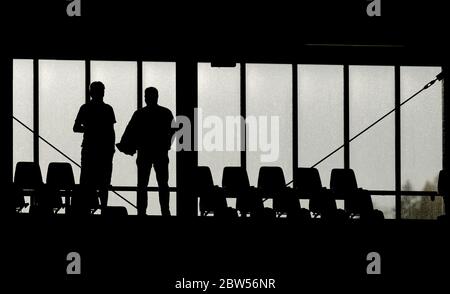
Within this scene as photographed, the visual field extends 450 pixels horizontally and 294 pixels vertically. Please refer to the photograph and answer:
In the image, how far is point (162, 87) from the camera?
15719 millimetres

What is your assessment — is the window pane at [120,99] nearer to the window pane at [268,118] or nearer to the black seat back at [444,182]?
the window pane at [268,118]

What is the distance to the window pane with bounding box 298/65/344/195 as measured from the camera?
1590 centimetres

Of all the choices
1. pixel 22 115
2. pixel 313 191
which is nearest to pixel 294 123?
pixel 313 191

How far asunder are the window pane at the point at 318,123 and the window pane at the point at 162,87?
182 centimetres

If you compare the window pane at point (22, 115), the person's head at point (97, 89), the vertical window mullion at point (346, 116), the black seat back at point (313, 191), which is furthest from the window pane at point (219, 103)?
the person's head at point (97, 89)

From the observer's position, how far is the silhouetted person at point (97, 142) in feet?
38.3

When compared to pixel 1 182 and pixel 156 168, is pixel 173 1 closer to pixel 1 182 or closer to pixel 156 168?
pixel 156 168

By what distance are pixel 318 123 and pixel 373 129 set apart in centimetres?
80

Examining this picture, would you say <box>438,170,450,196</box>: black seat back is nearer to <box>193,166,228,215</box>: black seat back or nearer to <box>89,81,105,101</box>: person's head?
<box>193,166,228,215</box>: black seat back

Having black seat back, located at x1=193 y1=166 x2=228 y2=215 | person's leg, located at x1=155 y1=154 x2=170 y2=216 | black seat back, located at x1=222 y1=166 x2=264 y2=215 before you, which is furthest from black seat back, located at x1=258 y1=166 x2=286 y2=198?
person's leg, located at x1=155 y1=154 x2=170 y2=216

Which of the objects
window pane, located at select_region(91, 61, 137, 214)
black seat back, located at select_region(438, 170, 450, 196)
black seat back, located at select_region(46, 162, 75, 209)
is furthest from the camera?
window pane, located at select_region(91, 61, 137, 214)

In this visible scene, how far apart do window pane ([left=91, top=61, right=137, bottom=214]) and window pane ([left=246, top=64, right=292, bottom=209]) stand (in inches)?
64.9

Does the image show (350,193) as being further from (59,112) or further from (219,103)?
(59,112)
